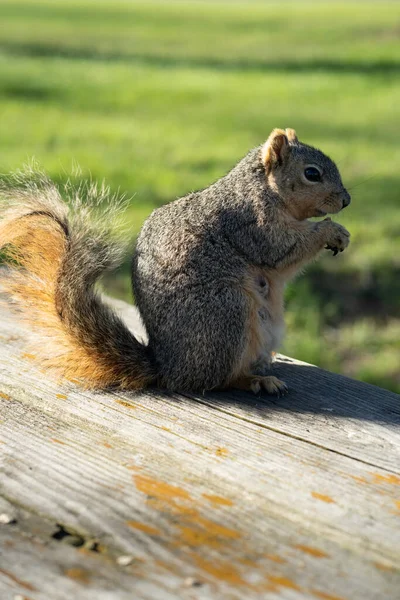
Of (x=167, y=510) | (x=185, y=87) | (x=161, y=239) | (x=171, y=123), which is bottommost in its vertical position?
(x=167, y=510)

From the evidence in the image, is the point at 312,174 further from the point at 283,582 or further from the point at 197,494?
the point at 283,582

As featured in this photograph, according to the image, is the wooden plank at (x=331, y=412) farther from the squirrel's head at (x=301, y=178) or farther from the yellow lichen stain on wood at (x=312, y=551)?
the squirrel's head at (x=301, y=178)

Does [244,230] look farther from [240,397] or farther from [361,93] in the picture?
[361,93]

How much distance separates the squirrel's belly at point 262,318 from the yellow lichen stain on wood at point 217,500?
788mm

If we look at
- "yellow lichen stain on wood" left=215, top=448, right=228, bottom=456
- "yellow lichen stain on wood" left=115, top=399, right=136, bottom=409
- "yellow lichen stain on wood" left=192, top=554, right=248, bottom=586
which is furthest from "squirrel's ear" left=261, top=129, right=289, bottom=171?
"yellow lichen stain on wood" left=192, top=554, right=248, bottom=586

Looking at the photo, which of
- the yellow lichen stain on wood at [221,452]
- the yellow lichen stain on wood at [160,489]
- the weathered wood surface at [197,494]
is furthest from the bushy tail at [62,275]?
the yellow lichen stain on wood at [160,489]

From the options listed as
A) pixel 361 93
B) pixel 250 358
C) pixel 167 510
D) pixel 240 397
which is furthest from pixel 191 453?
pixel 361 93

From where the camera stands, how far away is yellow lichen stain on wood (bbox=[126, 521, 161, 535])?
1.30 m

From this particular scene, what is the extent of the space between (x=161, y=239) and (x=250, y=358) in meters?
0.38

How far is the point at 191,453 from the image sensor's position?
157 centimetres

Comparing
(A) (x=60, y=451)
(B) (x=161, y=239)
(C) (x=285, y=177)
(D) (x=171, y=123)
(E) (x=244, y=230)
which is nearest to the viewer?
(A) (x=60, y=451)

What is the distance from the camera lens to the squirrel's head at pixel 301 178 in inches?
101

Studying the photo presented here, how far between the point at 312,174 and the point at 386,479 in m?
1.30

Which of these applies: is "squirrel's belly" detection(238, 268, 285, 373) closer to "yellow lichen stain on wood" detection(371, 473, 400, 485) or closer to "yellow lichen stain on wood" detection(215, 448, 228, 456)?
"yellow lichen stain on wood" detection(215, 448, 228, 456)
